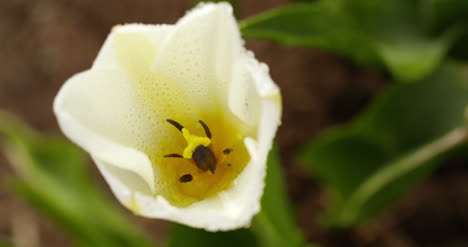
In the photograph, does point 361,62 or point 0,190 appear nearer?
point 361,62

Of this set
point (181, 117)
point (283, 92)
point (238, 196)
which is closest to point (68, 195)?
point (283, 92)

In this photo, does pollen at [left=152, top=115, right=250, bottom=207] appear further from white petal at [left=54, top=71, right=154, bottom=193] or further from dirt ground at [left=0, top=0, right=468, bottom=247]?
dirt ground at [left=0, top=0, right=468, bottom=247]

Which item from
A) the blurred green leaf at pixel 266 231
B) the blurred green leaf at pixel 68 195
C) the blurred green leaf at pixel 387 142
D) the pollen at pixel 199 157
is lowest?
the pollen at pixel 199 157

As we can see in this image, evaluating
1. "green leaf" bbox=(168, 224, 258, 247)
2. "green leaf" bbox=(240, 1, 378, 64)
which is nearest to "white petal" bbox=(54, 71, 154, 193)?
"green leaf" bbox=(240, 1, 378, 64)

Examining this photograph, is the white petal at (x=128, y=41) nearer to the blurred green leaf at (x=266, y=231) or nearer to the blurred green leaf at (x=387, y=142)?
the blurred green leaf at (x=266, y=231)

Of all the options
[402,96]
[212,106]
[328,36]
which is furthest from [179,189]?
[402,96]

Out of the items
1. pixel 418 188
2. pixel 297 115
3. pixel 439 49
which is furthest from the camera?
pixel 297 115

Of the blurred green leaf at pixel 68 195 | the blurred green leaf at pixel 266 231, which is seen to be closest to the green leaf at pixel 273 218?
the blurred green leaf at pixel 266 231

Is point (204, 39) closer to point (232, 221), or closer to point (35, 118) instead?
point (232, 221)
